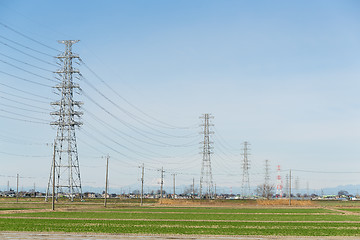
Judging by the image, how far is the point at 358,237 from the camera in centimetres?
3158

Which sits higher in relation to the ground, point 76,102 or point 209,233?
point 76,102

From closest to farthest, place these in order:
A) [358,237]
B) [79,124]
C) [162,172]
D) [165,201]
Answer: [358,237] → [79,124] → [165,201] → [162,172]

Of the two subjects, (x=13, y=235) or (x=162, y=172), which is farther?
(x=162, y=172)

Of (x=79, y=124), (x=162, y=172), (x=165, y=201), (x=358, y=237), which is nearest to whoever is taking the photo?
(x=358, y=237)

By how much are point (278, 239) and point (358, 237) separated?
20.1ft

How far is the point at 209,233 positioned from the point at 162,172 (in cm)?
12667

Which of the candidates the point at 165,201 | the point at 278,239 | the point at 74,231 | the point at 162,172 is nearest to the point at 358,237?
the point at 278,239

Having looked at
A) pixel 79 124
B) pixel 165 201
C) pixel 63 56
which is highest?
pixel 63 56

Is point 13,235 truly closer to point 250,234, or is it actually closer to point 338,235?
point 250,234

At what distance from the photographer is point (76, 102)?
100m

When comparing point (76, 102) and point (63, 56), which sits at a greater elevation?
point (63, 56)

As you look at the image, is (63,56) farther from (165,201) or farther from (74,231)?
(74,231)

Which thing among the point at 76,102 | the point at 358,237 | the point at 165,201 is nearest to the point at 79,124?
the point at 76,102

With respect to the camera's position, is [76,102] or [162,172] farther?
[162,172]
